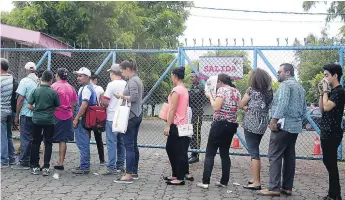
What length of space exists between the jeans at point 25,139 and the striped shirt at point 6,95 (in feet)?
0.88

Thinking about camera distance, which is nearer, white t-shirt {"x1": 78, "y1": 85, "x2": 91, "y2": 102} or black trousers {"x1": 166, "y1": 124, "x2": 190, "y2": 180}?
black trousers {"x1": 166, "y1": 124, "x2": 190, "y2": 180}

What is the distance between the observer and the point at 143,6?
72.8 feet

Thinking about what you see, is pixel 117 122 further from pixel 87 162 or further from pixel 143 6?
pixel 143 6

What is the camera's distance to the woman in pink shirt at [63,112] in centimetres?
661

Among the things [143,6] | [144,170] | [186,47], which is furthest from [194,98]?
[143,6]

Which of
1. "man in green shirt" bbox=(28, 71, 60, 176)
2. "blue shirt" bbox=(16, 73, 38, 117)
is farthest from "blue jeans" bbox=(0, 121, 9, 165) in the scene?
"man in green shirt" bbox=(28, 71, 60, 176)

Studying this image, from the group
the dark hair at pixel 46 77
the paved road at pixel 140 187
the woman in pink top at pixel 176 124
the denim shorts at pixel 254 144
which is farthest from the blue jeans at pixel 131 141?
the denim shorts at pixel 254 144

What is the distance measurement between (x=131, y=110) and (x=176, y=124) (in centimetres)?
70

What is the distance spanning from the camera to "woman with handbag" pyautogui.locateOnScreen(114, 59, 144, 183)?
594 centimetres

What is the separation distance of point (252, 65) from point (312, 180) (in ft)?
6.84

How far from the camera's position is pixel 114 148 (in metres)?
6.49

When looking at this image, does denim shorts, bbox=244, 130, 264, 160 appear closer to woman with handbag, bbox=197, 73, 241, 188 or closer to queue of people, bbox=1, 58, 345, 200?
queue of people, bbox=1, 58, 345, 200

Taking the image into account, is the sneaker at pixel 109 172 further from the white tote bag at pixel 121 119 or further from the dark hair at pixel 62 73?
the dark hair at pixel 62 73

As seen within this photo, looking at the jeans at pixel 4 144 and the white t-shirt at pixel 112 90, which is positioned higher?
the white t-shirt at pixel 112 90
